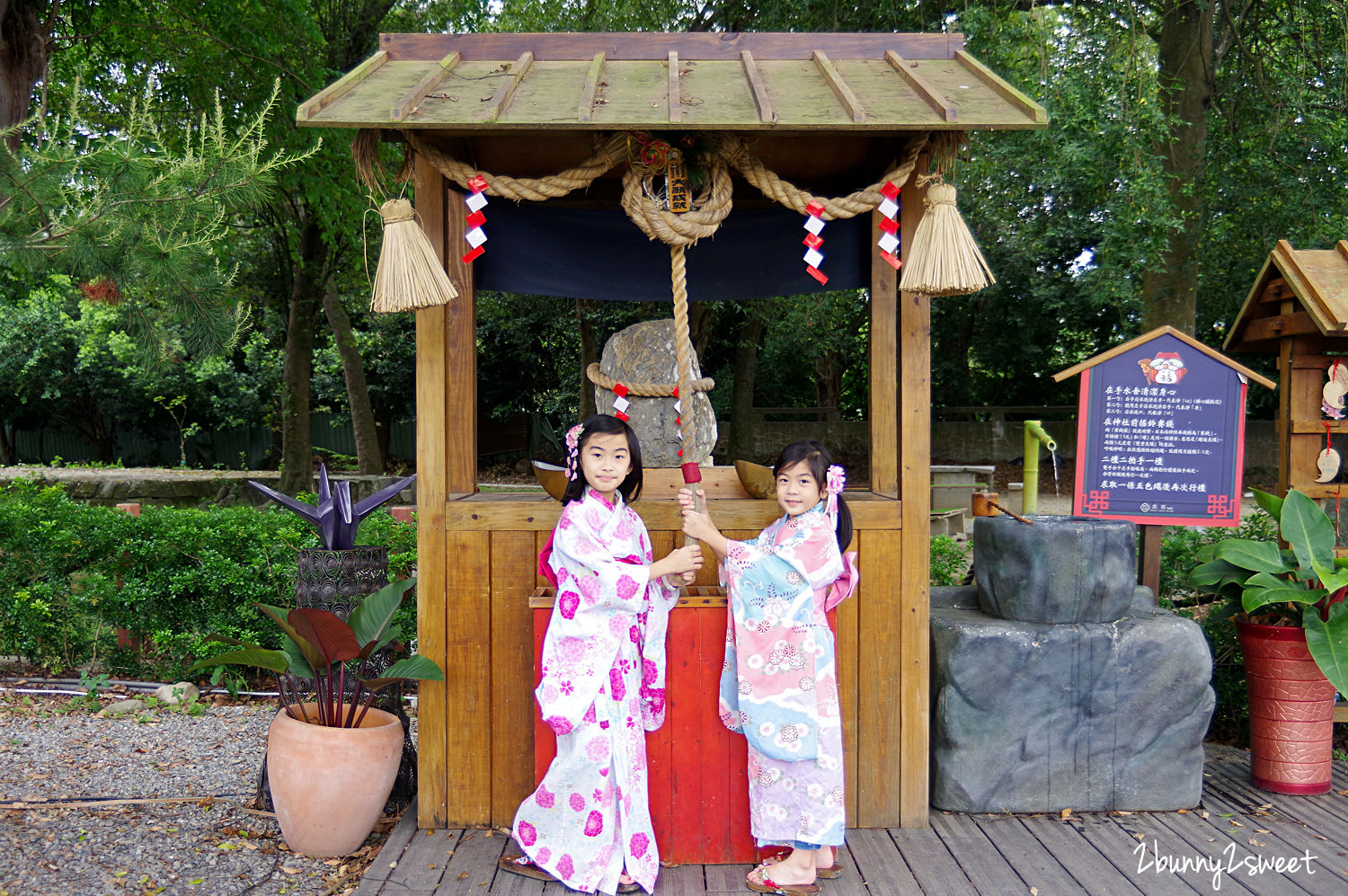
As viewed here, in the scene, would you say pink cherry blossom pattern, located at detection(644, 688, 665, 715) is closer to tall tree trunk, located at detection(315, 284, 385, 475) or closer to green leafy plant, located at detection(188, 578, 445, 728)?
green leafy plant, located at detection(188, 578, 445, 728)

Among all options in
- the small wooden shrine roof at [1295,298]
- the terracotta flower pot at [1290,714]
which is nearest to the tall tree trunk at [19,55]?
the small wooden shrine roof at [1295,298]

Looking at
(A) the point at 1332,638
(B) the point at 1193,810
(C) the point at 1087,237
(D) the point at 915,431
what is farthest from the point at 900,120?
(C) the point at 1087,237

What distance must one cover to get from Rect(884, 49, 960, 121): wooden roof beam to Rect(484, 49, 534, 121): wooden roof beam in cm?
147

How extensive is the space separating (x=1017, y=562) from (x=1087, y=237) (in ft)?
42.5

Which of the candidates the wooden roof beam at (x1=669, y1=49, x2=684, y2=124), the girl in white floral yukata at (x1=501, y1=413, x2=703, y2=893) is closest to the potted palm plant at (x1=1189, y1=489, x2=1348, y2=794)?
the girl in white floral yukata at (x1=501, y1=413, x2=703, y2=893)

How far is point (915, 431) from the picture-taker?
3.53 metres

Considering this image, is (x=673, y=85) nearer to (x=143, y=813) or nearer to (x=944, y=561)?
(x=944, y=561)

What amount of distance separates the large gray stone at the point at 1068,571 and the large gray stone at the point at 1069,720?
0.09 meters

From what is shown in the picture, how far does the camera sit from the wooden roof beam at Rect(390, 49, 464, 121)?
2.96m

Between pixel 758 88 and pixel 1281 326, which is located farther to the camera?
pixel 1281 326

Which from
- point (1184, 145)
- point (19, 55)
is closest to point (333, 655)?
point (19, 55)

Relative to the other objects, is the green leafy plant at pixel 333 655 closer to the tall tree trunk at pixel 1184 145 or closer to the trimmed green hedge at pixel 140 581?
the trimmed green hedge at pixel 140 581

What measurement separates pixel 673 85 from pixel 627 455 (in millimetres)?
1356

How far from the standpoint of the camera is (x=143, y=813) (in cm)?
367
